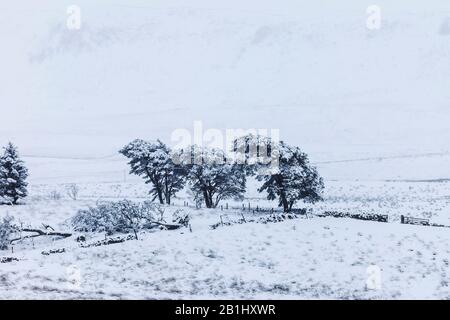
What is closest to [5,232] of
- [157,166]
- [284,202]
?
[157,166]

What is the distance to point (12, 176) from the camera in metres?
23.1

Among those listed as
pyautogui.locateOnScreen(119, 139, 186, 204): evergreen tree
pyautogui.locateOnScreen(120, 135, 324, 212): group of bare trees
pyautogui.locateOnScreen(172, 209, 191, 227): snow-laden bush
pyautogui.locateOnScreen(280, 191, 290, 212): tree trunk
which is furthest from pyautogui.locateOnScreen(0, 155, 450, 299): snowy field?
pyautogui.locateOnScreen(119, 139, 186, 204): evergreen tree

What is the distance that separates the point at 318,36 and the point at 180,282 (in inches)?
402

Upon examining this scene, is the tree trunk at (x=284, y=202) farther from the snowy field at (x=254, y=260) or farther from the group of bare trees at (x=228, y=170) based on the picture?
the snowy field at (x=254, y=260)

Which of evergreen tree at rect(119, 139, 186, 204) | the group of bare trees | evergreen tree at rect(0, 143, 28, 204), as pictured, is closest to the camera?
evergreen tree at rect(0, 143, 28, 204)

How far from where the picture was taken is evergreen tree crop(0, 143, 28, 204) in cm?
2139

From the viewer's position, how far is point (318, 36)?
18.7m

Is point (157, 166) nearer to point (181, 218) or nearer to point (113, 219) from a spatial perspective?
point (181, 218)

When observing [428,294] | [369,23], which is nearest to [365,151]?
[369,23]

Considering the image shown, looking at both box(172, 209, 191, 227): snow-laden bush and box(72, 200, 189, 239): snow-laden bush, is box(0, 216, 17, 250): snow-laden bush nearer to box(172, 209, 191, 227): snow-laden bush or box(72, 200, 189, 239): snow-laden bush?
box(72, 200, 189, 239): snow-laden bush

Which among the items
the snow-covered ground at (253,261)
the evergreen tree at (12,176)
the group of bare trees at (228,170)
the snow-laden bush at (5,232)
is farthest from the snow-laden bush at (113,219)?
the evergreen tree at (12,176)
